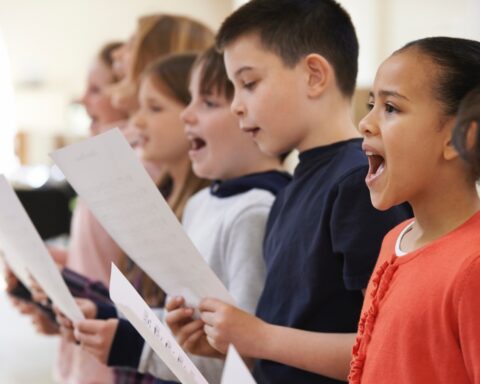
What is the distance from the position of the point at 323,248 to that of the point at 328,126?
0.67 feet

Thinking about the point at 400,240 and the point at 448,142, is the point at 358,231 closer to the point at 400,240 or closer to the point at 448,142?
the point at 400,240

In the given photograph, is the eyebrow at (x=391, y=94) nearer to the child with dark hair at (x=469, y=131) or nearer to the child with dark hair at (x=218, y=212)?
the child with dark hair at (x=469, y=131)

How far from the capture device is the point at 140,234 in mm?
1129

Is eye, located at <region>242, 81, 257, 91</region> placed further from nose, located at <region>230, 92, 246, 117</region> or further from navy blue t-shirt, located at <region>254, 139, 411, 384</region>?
navy blue t-shirt, located at <region>254, 139, 411, 384</region>

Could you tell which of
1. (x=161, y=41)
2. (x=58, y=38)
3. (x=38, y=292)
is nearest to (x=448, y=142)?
(x=38, y=292)

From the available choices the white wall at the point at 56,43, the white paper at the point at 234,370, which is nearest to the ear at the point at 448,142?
the white paper at the point at 234,370

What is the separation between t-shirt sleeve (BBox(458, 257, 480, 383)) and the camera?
2.31ft

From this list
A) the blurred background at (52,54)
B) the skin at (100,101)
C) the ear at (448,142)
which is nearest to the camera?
the ear at (448,142)

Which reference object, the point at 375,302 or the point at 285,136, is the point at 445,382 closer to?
the point at 375,302

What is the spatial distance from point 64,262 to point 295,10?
1225 mm

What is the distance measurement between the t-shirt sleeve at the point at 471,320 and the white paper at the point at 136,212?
433 mm

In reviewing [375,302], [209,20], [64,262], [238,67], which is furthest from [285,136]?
[209,20]

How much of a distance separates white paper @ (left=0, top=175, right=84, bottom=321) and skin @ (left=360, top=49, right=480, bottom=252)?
59cm

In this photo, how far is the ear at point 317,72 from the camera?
115cm
